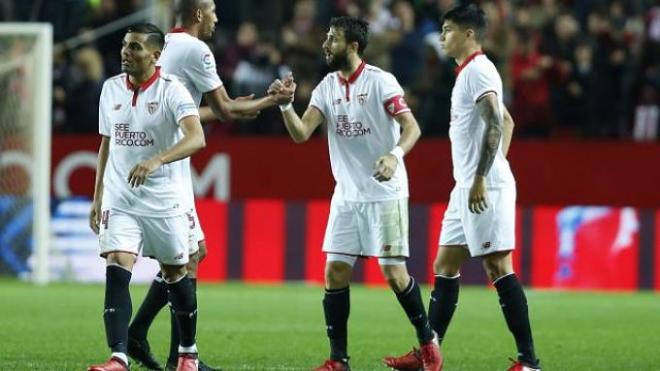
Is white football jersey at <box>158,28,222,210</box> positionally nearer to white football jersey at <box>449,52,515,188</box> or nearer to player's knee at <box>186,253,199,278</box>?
player's knee at <box>186,253,199,278</box>

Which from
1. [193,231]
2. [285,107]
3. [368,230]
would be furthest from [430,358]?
[285,107]

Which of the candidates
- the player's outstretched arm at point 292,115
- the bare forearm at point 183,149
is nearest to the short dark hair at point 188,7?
the player's outstretched arm at point 292,115

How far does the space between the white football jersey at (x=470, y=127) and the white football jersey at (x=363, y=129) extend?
36cm

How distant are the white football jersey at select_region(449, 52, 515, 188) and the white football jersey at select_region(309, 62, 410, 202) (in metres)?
0.36

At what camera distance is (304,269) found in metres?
20.0

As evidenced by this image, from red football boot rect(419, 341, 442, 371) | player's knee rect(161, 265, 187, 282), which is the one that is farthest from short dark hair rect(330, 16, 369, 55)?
red football boot rect(419, 341, 442, 371)

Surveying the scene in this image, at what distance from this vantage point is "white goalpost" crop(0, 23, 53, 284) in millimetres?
19203

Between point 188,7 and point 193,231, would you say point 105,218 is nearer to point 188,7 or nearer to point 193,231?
point 193,231

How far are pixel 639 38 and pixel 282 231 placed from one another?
5352 mm

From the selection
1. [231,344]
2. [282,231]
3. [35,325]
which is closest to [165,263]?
A: [231,344]

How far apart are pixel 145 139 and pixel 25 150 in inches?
421

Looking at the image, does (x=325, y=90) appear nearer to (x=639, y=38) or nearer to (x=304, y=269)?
(x=304, y=269)

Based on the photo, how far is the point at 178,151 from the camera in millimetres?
8922

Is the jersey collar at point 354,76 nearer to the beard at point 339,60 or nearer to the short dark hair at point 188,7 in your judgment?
the beard at point 339,60
